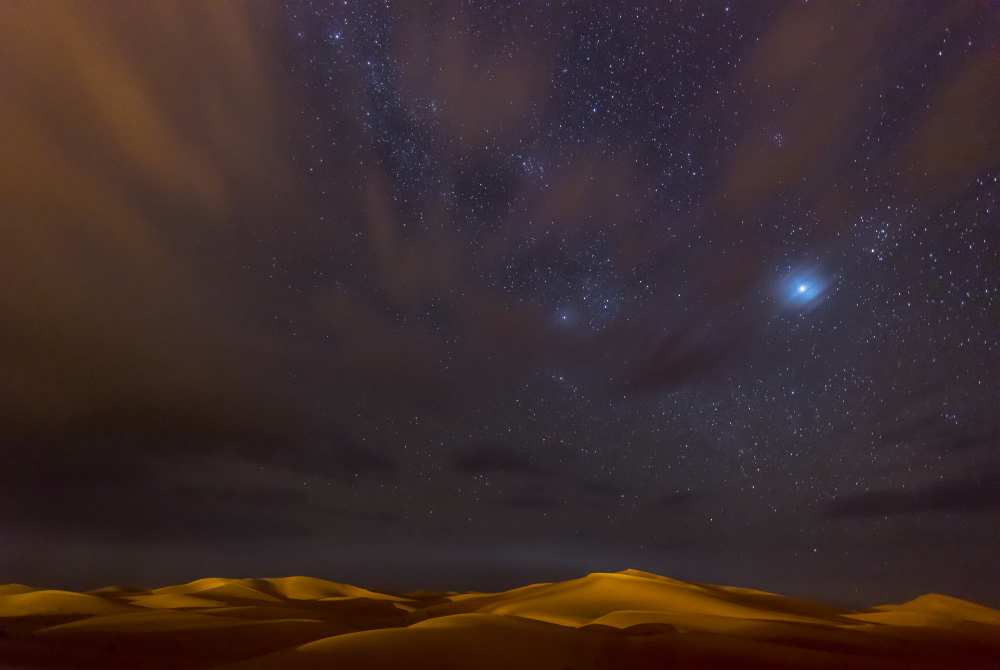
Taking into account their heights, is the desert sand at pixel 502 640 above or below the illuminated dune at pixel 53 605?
below

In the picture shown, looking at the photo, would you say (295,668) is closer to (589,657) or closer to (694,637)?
(589,657)

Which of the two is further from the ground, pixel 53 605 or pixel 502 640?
pixel 53 605

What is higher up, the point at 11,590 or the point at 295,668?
the point at 11,590

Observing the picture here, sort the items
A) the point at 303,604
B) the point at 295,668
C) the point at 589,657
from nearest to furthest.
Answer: the point at 295,668 < the point at 589,657 < the point at 303,604

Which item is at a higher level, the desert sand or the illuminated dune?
the illuminated dune

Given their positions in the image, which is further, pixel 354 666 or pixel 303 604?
pixel 303 604

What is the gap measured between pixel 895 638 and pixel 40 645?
29.4 meters

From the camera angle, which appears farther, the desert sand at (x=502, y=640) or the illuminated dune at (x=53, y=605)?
the illuminated dune at (x=53, y=605)

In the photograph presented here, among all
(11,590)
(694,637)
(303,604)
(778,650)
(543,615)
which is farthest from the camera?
(11,590)

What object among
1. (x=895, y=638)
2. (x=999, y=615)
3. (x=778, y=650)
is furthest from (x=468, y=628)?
(x=999, y=615)

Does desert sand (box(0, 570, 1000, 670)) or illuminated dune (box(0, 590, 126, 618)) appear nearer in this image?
desert sand (box(0, 570, 1000, 670))

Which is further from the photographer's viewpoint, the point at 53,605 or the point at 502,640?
the point at 53,605

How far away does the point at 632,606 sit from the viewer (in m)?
31.9

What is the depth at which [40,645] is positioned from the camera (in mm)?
18281
